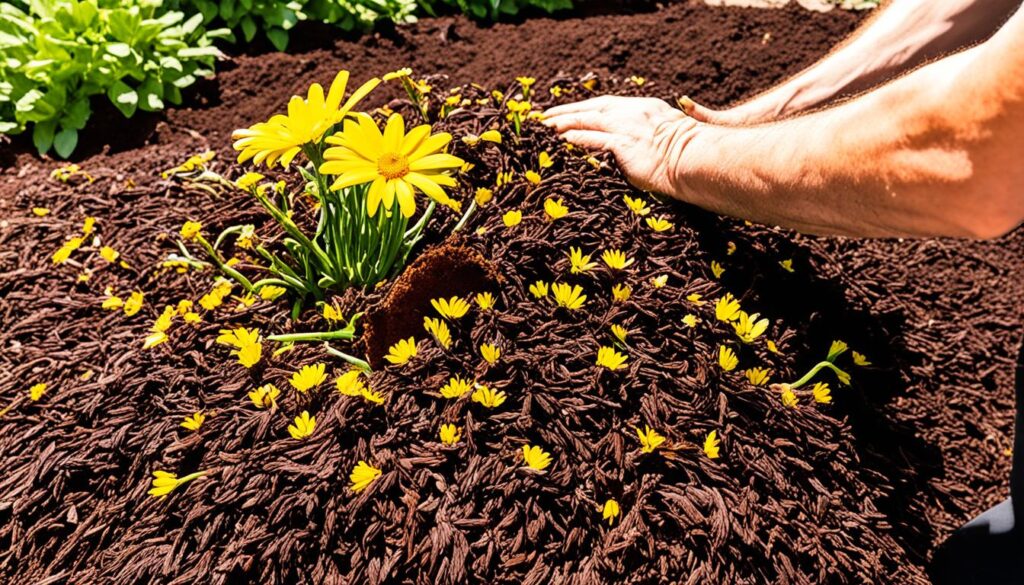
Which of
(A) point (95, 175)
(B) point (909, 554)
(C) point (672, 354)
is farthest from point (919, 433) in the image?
(A) point (95, 175)

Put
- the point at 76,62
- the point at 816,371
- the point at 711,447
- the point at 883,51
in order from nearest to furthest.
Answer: the point at 711,447, the point at 816,371, the point at 883,51, the point at 76,62

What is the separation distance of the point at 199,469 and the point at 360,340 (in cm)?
46

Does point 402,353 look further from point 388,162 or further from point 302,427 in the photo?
point 388,162

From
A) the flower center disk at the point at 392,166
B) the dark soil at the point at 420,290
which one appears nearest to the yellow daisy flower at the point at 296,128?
the flower center disk at the point at 392,166

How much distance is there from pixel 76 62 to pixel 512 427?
8.84 ft

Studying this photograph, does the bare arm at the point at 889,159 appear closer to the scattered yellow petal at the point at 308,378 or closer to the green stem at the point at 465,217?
the green stem at the point at 465,217

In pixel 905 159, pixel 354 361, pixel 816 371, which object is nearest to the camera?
pixel 905 159

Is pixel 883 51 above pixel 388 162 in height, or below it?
above

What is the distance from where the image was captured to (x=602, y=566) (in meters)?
1.54

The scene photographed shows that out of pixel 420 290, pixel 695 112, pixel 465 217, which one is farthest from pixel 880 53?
pixel 420 290

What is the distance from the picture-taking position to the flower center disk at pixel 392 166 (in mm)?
1615

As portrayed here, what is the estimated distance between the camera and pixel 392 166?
5.32ft

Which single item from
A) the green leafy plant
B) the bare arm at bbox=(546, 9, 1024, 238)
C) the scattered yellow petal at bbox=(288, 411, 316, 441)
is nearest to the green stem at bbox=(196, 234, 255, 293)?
the green leafy plant

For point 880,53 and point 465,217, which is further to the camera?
point 880,53
